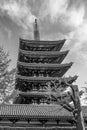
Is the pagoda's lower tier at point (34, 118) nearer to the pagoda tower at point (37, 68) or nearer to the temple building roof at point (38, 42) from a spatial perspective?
the pagoda tower at point (37, 68)

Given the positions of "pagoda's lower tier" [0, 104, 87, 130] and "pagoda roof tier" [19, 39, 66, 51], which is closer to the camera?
"pagoda's lower tier" [0, 104, 87, 130]

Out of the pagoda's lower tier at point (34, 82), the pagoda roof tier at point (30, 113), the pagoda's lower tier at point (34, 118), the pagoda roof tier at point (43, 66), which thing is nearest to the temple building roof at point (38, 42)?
the pagoda roof tier at point (43, 66)

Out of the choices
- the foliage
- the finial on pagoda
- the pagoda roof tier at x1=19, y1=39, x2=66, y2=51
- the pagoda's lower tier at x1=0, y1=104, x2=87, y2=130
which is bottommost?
the pagoda's lower tier at x1=0, y1=104, x2=87, y2=130

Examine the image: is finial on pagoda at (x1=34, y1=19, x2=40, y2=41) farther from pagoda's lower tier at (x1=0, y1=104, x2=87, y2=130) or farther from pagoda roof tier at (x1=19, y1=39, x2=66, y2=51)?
pagoda's lower tier at (x1=0, y1=104, x2=87, y2=130)

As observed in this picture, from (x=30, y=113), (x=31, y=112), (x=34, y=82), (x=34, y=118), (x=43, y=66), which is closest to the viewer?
(x=34, y=118)

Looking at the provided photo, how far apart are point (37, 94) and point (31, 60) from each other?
7507 mm

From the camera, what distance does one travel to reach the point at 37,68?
88.9 feet

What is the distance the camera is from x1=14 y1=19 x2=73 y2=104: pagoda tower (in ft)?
82.2

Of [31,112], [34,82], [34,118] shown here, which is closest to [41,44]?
[34,82]

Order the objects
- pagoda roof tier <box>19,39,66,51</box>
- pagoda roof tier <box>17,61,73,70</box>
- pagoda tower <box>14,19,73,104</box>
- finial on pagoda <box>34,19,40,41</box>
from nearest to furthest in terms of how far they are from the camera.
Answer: pagoda tower <box>14,19,73,104</box> < pagoda roof tier <box>17,61,73,70</box> < pagoda roof tier <box>19,39,66,51</box> < finial on pagoda <box>34,19,40,41</box>

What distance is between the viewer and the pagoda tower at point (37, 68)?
25.0 meters

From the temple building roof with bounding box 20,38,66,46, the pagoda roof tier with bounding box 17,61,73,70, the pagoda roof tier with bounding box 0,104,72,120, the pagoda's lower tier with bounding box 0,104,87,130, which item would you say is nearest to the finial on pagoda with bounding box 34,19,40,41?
the temple building roof with bounding box 20,38,66,46

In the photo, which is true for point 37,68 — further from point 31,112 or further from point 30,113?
point 30,113

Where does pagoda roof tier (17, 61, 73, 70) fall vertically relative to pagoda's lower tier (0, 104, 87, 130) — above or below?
above
